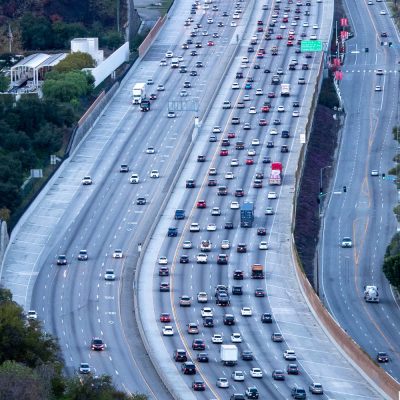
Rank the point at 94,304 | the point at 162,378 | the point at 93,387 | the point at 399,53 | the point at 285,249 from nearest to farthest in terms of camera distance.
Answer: the point at 93,387
the point at 162,378
the point at 94,304
the point at 285,249
the point at 399,53

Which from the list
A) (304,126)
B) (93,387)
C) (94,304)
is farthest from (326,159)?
(93,387)

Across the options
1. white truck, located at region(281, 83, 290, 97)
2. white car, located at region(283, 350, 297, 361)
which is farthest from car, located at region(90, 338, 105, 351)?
white truck, located at region(281, 83, 290, 97)

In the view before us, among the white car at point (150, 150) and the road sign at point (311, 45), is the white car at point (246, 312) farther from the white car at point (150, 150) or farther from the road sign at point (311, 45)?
the road sign at point (311, 45)

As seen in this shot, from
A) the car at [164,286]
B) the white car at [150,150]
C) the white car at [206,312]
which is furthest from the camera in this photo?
the white car at [150,150]

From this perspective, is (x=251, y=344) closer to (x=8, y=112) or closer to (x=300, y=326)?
(x=300, y=326)

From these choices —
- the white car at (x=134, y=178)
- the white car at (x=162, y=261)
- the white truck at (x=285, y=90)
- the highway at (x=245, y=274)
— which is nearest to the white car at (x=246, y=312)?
the highway at (x=245, y=274)

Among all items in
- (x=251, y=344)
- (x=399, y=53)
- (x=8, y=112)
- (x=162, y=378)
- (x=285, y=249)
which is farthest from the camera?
(x=399, y=53)
